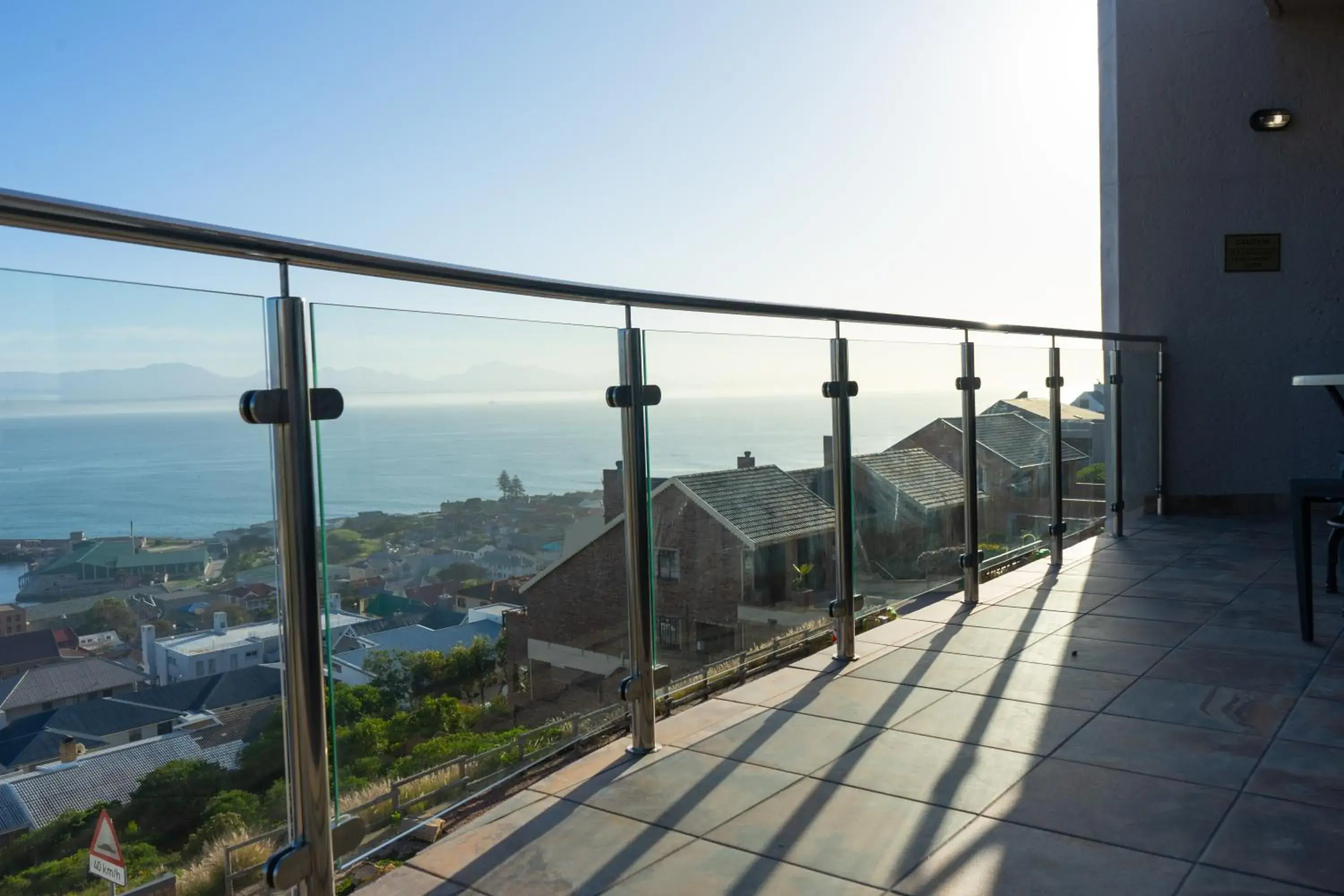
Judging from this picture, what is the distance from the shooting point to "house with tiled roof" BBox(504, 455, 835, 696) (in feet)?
7.38

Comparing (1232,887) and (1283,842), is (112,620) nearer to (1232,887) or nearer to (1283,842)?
(1232,887)

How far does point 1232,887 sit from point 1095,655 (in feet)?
5.08

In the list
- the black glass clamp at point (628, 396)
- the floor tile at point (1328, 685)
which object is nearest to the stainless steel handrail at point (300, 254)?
the black glass clamp at point (628, 396)

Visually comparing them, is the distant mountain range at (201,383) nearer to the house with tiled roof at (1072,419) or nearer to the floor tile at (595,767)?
the floor tile at (595,767)

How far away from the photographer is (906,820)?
2012mm

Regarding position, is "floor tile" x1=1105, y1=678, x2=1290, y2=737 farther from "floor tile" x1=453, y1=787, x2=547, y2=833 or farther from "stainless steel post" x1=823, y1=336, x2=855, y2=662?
"floor tile" x1=453, y1=787, x2=547, y2=833

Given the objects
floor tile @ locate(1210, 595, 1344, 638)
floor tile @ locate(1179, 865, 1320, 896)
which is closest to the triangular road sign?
floor tile @ locate(1179, 865, 1320, 896)

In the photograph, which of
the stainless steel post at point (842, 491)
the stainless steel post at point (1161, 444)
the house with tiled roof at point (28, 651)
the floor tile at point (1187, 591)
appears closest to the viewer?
the house with tiled roof at point (28, 651)

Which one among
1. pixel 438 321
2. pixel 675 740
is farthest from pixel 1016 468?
pixel 438 321

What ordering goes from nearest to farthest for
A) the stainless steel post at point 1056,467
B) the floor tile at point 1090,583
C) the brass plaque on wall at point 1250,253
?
the floor tile at point 1090,583 → the stainless steel post at point 1056,467 → the brass plaque on wall at point 1250,253

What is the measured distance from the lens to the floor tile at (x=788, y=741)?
2.38 meters

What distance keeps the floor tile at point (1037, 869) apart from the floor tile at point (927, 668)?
1005mm

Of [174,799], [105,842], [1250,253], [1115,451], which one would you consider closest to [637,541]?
[174,799]

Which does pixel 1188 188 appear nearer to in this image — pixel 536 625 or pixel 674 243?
pixel 536 625
